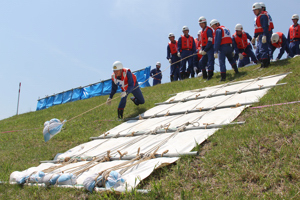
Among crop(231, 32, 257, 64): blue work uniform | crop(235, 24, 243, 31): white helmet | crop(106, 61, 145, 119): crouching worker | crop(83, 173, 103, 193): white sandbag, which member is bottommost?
crop(83, 173, 103, 193): white sandbag

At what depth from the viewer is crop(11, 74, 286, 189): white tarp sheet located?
4.12m

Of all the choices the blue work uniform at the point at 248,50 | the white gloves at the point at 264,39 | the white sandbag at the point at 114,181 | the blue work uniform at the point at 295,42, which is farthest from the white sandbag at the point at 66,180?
the blue work uniform at the point at 295,42

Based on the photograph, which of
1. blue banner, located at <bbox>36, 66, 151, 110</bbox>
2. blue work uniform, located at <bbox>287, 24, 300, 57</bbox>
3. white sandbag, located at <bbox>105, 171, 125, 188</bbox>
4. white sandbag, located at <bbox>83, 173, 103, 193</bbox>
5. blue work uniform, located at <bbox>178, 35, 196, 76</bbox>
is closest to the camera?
white sandbag, located at <bbox>105, 171, 125, 188</bbox>

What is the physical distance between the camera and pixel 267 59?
919 cm

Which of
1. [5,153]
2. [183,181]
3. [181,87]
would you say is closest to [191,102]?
[181,87]

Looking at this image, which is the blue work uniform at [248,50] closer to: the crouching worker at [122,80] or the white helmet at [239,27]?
the white helmet at [239,27]

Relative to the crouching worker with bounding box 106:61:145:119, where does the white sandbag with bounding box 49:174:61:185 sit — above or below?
below

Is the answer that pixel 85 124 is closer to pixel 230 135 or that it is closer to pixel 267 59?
pixel 230 135

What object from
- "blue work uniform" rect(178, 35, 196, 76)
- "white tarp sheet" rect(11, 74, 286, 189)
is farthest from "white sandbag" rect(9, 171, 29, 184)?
"blue work uniform" rect(178, 35, 196, 76)

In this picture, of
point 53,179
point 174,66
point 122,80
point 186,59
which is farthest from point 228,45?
point 53,179

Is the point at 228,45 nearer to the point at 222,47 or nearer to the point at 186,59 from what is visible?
the point at 222,47

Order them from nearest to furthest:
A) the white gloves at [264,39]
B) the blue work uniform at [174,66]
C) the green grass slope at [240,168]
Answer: the green grass slope at [240,168] < the white gloves at [264,39] < the blue work uniform at [174,66]

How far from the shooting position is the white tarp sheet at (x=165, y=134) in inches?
162

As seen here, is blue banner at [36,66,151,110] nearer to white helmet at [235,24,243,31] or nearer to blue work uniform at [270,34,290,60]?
white helmet at [235,24,243,31]
